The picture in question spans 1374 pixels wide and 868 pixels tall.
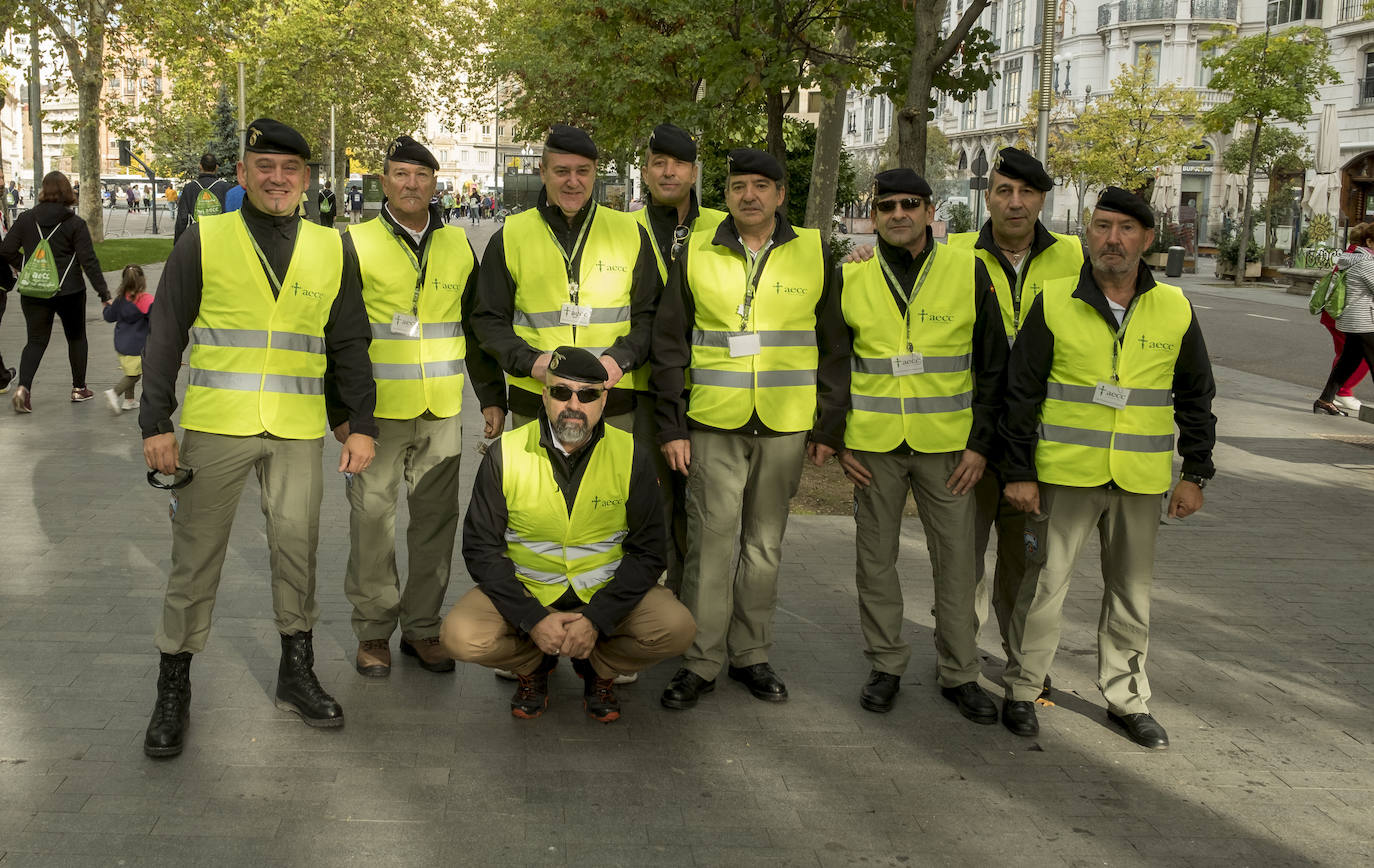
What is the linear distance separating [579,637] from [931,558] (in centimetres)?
153

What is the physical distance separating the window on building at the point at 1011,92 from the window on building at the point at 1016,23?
94 centimetres

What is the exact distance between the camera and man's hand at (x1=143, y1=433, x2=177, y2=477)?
495 cm

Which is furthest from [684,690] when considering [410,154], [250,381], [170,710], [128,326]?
[128,326]

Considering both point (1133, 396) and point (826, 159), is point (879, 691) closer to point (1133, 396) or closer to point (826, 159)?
point (1133, 396)

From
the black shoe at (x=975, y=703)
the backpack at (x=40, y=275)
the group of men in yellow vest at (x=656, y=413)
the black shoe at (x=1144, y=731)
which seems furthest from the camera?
the backpack at (x=40, y=275)

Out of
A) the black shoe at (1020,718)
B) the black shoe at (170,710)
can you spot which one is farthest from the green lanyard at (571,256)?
the black shoe at (1020,718)

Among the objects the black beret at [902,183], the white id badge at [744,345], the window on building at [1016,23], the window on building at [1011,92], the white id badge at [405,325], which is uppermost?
the window on building at [1016,23]

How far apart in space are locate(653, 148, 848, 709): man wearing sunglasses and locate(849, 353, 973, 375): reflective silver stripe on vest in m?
0.12

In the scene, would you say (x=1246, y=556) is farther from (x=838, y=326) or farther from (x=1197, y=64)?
(x=1197, y=64)

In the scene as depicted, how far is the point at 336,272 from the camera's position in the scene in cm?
535

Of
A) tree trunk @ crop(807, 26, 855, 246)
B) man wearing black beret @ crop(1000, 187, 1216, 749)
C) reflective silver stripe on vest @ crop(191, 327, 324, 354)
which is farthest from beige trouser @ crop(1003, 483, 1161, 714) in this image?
tree trunk @ crop(807, 26, 855, 246)

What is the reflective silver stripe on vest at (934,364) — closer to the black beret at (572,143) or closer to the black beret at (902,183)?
the black beret at (902,183)

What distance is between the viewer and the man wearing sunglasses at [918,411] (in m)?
5.66

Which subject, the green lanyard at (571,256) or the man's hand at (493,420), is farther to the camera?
the man's hand at (493,420)
